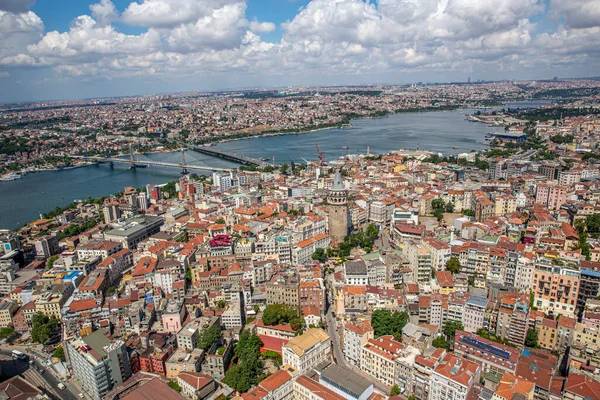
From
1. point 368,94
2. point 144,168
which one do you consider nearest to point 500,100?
point 368,94

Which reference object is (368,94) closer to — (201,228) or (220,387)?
(201,228)

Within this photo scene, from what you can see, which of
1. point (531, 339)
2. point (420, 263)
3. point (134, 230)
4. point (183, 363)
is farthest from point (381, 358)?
point (134, 230)

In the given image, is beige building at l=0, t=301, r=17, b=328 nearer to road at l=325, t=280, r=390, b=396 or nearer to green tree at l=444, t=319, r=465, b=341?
road at l=325, t=280, r=390, b=396

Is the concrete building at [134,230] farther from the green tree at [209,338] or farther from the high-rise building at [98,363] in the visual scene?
the green tree at [209,338]

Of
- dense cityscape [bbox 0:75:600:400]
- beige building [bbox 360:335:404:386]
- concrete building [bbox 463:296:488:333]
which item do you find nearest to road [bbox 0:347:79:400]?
dense cityscape [bbox 0:75:600:400]

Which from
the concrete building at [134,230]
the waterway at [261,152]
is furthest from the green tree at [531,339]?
the waterway at [261,152]

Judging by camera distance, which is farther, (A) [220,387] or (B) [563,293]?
(B) [563,293]

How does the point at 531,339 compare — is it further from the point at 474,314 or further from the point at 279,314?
the point at 279,314
